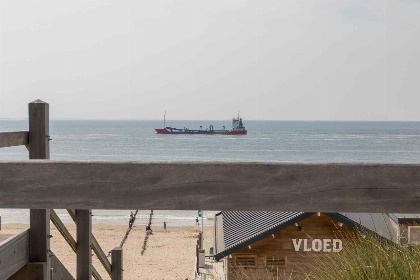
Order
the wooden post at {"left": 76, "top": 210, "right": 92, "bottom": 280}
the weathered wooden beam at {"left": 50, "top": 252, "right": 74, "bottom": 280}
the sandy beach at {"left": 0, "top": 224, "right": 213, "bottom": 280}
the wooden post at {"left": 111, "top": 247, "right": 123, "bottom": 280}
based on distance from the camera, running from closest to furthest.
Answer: the weathered wooden beam at {"left": 50, "top": 252, "right": 74, "bottom": 280}
the wooden post at {"left": 76, "top": 210, "right": 92, "bottom": 280}
the wooden post at {"left": 111, "top": 247, "right": 123, "bottom": 280}
the sandy beach at {"left": 0, "top": 224, "right": 213, "bottom": 280}

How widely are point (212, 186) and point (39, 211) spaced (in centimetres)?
118

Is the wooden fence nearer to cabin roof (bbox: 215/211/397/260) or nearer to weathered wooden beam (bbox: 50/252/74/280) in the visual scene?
weathered wooden beam (bbox: 50/252/74/280)

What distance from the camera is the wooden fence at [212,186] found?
141 cm

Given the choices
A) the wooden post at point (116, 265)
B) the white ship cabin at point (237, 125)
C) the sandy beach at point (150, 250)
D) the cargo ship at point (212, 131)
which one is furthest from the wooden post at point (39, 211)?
the white ship cabin at point (237, 125)

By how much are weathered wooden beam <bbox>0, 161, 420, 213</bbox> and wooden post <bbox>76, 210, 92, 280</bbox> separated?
1.34 metres

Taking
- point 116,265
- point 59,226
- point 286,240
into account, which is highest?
point 59,226

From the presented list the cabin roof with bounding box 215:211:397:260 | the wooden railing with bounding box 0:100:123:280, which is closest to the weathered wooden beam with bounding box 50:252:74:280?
the wooden railing with bounding box 0:100:123:280

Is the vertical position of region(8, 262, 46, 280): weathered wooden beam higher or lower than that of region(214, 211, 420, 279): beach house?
higher

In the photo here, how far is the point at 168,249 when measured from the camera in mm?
27453

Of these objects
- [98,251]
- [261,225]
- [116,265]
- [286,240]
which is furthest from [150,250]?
[98,251]

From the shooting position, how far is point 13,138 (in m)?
2.28

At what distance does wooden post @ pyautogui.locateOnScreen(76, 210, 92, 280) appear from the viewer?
2779mm

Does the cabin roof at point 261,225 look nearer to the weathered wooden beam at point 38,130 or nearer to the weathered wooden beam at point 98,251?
the weathered wooden beam at point 98,251

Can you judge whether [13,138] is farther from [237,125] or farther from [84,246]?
[237,125]
